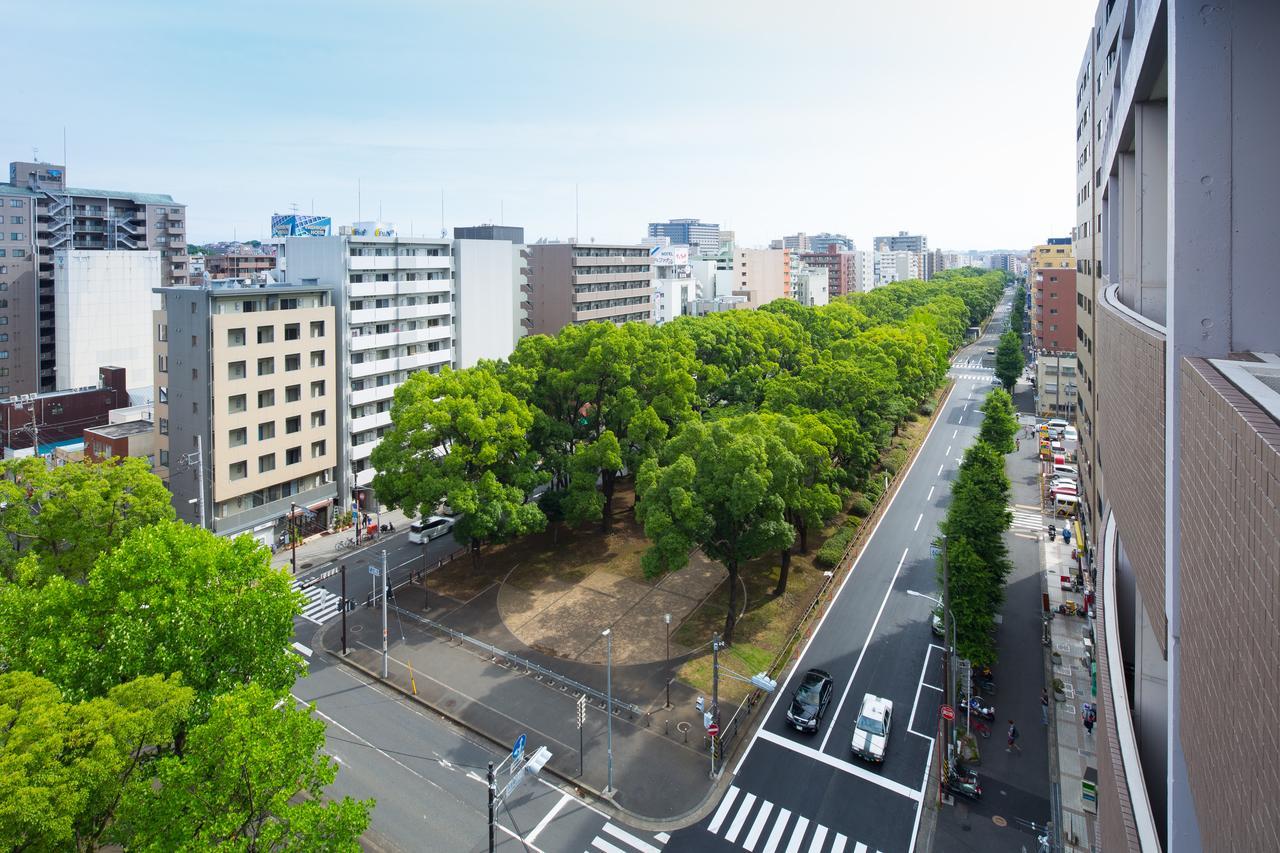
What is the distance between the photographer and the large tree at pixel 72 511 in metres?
24.2

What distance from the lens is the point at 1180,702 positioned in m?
9.11

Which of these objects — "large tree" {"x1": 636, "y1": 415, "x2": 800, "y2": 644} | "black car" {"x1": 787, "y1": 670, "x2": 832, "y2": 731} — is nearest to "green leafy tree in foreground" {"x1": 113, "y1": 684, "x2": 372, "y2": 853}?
"black car" {"x1": 787, "y1": 670, "x2": 832, "y2": 731}

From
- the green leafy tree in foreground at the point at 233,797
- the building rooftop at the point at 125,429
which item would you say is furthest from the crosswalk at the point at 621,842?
the building rooftop at the point at 125,429

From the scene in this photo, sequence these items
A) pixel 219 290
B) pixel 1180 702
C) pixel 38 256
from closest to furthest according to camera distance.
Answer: pixel 1180 702 < pixel 219 290 < pixel 38 256

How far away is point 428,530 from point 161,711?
92.3 ft

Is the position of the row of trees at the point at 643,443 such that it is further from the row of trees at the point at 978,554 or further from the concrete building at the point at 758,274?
the concrete building at the point at 758,274

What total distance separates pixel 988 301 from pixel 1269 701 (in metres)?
154

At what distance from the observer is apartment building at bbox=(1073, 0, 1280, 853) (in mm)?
5707

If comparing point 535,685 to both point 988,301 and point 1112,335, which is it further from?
point 988,301

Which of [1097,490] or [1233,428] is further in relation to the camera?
[1097,490]

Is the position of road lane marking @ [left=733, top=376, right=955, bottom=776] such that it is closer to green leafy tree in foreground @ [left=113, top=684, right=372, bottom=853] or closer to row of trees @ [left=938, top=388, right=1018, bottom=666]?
row of trees @ [left=938, top=388, right=1018, bottom=666]

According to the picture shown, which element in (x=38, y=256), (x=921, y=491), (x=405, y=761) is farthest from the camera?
(x=38, y=256)

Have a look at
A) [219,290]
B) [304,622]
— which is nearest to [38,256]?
[219,290]

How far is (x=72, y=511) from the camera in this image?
2459 centimetres
